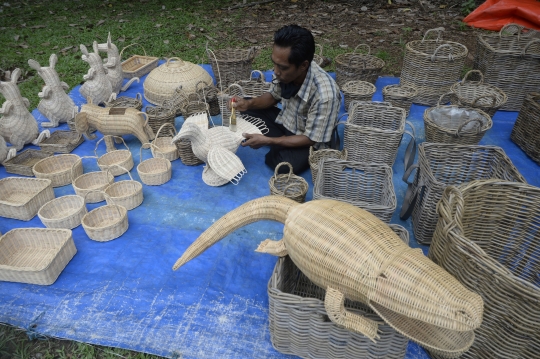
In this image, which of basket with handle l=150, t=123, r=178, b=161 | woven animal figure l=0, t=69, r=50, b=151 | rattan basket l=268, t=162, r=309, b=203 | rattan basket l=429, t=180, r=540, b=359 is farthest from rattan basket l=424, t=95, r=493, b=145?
woven animal figure l=0, t=69, r=50, b=151

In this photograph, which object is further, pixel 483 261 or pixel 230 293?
pixel 230 293

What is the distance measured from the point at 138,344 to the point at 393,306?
1463 mm

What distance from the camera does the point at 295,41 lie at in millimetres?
2791

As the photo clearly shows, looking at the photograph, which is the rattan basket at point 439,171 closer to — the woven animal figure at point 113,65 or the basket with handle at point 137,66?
the woven animal figure at point 113,65

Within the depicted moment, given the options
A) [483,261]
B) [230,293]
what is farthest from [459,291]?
[230,293]

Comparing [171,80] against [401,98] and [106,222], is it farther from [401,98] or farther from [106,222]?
[401,98]

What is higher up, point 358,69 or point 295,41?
point 295,41

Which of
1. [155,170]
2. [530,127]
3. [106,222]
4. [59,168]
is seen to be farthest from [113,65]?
[530,127]

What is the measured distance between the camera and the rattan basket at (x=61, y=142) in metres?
3.60

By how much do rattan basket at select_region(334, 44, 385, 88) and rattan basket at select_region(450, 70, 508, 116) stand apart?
3.04 feet

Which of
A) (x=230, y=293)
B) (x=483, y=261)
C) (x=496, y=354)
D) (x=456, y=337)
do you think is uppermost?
(x=483, y=261)

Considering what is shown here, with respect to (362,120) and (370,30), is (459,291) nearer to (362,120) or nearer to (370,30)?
(362,120)

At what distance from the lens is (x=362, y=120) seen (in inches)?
140

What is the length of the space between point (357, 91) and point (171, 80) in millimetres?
2162
